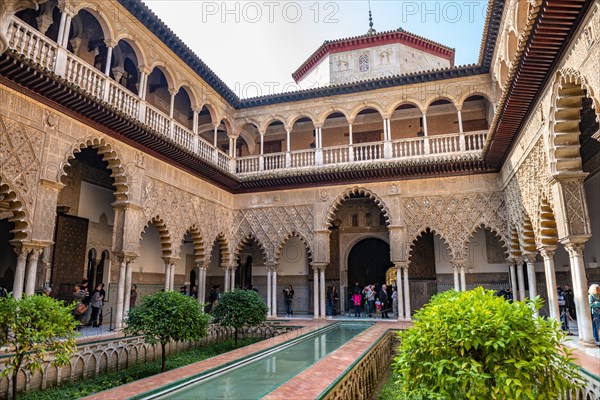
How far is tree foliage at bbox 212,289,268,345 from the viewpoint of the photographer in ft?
29.7

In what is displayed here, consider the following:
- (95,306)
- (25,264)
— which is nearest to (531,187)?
(25,264)

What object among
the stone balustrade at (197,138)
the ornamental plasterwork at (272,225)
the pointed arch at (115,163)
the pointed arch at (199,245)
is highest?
the stone balustrade at (197,138)

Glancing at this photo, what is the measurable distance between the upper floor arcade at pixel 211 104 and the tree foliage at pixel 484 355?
260 inches

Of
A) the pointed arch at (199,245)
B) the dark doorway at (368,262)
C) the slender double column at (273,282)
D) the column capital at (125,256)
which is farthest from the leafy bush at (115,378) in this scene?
the dark doorway at (368,262)

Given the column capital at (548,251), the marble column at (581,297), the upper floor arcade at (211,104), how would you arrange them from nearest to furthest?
the marble column at (581,297), the column capital at (548,251), the upper floor arcade at (211,104)

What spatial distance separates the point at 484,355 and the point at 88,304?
9071 mm

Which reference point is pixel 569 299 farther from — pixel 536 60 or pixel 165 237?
pixel 165 237

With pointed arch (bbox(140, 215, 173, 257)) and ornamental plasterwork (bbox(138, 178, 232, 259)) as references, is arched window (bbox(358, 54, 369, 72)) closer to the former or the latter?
ornamental plasterwork (bbox(138, 178, 232, 259))

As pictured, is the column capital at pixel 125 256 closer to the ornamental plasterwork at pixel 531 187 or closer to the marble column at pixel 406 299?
the marble column at pixel 406 299

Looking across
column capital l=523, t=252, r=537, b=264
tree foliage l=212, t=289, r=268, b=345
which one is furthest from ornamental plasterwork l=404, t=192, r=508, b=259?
tree foliage l=212, t=289, r=268, b=345

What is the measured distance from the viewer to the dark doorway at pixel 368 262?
1478 centimetres

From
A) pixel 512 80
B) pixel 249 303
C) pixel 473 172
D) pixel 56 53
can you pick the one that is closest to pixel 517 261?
pixel 473 172

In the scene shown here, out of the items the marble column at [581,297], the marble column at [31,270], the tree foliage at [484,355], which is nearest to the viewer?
the tree foliage at [484,355]

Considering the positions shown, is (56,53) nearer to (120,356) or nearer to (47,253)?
(47,253)
